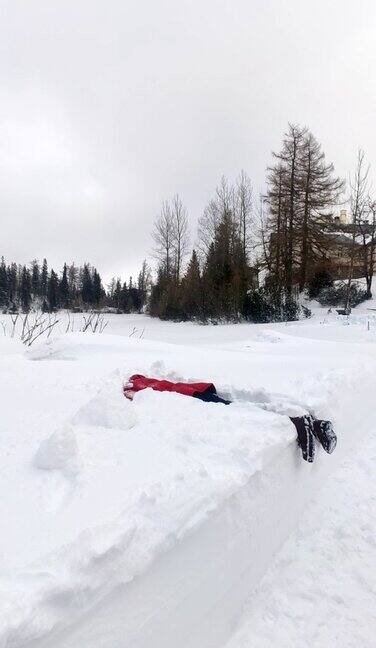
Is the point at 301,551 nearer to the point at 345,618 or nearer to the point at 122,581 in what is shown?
the point at 345,618

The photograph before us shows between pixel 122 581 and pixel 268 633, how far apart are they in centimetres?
93

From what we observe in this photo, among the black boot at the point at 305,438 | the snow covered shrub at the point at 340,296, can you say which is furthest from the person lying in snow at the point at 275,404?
the snow covered shrub at the point at 340,296

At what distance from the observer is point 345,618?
198 centimetres

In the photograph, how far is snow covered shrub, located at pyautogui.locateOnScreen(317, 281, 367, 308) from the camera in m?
22.8

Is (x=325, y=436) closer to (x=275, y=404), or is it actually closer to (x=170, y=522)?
(x=275, y=404)

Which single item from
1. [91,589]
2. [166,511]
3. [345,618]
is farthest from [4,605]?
[345,618]

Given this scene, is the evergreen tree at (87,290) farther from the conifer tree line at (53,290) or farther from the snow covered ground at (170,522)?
the snow covered ground at (170,522)

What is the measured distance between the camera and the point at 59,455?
212 cm

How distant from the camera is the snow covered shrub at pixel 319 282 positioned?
24.5 m

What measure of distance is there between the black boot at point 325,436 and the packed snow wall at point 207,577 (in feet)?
0.86

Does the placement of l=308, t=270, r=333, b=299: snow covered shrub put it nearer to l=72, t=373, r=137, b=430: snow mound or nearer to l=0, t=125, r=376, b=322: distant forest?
l=0, t=125, r=376, b=322: distant forest

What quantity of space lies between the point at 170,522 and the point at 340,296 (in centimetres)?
2307

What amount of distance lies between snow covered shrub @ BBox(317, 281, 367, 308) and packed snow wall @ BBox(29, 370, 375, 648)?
21.5 metres

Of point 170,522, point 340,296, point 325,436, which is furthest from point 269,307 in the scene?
point 170,522
